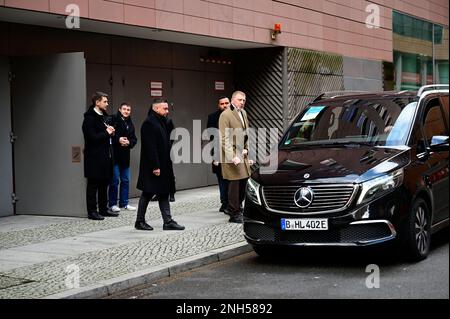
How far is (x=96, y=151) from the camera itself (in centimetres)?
1162

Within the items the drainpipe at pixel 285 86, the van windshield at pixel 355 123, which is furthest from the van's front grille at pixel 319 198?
the drainpipe at pixel 285 86

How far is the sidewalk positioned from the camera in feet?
24.1

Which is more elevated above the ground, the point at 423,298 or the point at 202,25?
the point at 202,25

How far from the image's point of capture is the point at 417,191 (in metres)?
7.90

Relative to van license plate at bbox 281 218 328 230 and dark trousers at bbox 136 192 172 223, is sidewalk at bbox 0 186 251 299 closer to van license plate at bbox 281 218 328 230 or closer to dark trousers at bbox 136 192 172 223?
dark trousers at bbox 136 192 172 223

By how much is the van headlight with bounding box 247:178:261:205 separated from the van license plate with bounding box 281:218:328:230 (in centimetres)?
49

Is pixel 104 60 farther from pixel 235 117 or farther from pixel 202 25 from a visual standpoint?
pixel 235 117

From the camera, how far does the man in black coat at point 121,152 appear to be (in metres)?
12.5

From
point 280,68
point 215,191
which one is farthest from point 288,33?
point 215,191

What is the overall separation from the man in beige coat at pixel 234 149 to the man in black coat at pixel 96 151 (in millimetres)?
2075

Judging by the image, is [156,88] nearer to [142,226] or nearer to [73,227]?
[73,227]

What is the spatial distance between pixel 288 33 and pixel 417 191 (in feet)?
32.7

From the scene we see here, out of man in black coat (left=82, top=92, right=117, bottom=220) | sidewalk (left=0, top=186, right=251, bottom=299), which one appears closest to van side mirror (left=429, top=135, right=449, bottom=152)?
sidewalk (left=0, top=186, right=251, bottom=299)
